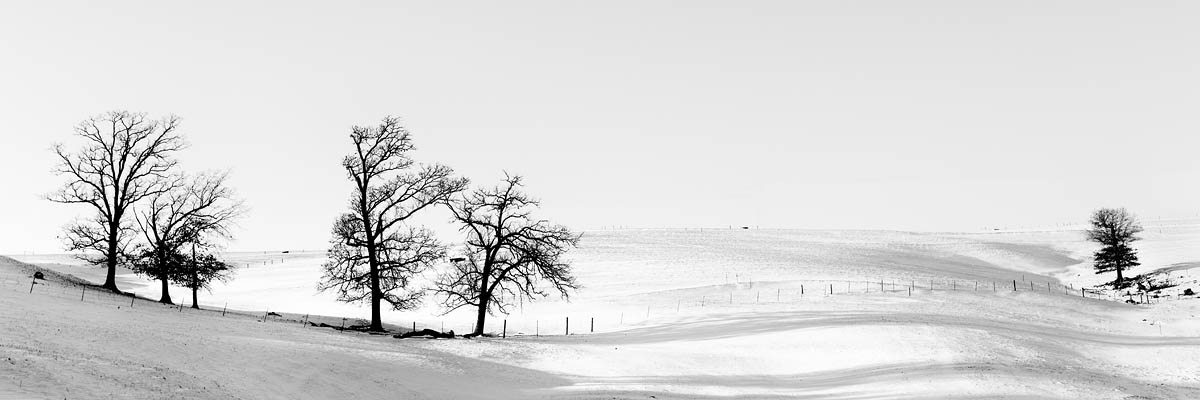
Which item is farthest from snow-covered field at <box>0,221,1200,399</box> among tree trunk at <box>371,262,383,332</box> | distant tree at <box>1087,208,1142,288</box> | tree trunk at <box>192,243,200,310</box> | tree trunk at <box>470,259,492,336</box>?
distant tree at <box>1087,208,1142,288</box>

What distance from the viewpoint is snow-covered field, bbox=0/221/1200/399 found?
19.7 meters

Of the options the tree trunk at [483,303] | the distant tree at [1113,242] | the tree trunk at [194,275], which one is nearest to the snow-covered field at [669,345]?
the tree trunk at [483,303]

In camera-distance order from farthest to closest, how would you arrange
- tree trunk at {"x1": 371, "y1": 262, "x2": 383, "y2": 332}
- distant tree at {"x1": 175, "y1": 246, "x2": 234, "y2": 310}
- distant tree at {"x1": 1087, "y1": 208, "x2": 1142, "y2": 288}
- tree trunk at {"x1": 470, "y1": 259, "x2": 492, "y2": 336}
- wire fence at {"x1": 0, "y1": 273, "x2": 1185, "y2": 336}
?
distant tree at {"x1": 1087, "y1": 208, "x2": 1142, "y2": 288} → distant tree at {"x1": 175, "y1": 246, "x2": 234, "y2": 310} → tree trunk at {"x1": 470, "y1": 259, "x2": 492, "y2": 336} → wire fence at {"x1": 0, "y1": 273, "x2": 1185, "y2": 336} → tree trunk at {"x1": 371, "y1": 262, "x2": 383, "y2": 332}

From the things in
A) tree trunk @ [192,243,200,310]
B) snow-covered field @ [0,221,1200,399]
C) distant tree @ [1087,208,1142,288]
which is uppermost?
distant tree @ [1087,208,1142,288]

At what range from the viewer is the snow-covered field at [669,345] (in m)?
19.7

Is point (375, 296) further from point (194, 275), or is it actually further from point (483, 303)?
point (194, 275)

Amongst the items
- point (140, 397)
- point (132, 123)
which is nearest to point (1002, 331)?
point (140, 397)

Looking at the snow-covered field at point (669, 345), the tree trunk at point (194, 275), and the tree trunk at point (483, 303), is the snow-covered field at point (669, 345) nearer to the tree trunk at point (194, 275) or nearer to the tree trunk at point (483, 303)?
the tree trunk at point (483, 303)

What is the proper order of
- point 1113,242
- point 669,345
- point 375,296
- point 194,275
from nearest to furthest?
point 669,345
point 375,296
point 194,275
point 1113,242

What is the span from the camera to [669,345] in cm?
3412

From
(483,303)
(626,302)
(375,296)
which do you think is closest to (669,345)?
(483,303)

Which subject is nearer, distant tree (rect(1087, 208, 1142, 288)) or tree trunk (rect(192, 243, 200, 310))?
tree trunk (rect(192, 243, 200, 310))

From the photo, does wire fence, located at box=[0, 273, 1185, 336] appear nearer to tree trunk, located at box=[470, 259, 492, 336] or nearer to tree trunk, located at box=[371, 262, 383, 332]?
tree trunk, located at box=[470, 259, 492, 336]

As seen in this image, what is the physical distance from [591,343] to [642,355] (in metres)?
4.22
